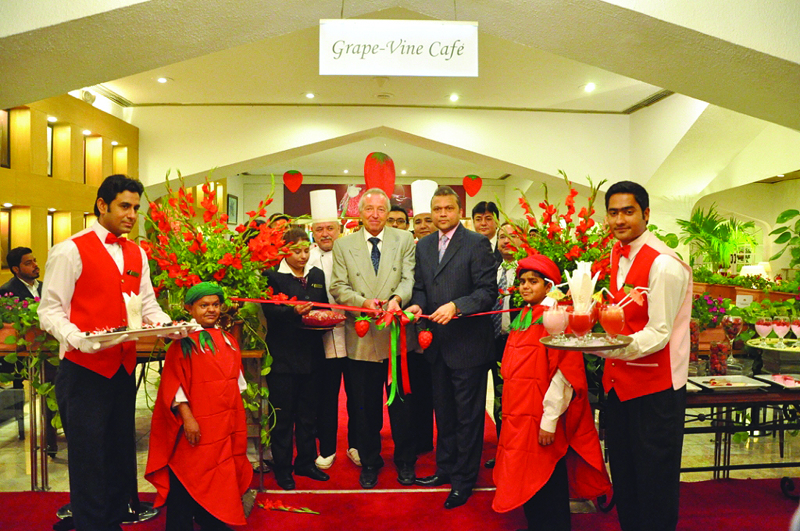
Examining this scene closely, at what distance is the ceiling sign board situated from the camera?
3.48 m

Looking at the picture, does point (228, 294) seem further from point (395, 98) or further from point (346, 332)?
point (395, 98)

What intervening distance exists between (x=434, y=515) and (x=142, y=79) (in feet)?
21.2

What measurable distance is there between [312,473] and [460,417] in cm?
105

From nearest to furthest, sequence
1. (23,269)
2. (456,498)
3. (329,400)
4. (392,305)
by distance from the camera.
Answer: (456,498), (392,305), (329,400), (23,269)

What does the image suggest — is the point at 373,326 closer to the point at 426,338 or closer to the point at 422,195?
the point at 426,338

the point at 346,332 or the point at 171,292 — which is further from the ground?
the point at 171,292

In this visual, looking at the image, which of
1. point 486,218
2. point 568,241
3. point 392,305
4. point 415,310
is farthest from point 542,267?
point 486,218

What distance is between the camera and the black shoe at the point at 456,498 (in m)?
3.29

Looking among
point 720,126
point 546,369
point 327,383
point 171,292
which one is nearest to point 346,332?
point 327,383

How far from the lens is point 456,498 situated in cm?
330

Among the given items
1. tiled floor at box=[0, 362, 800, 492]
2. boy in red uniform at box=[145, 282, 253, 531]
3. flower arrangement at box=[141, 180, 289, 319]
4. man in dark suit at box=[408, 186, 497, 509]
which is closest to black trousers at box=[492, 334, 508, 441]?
Answer: man in dark suit at box=[408, 186, 497, 509]

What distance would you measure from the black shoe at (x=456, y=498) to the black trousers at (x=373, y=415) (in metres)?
0.43

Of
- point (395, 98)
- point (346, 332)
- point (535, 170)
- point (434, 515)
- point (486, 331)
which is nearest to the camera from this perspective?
point (434, 515)

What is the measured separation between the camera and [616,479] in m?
2.71
